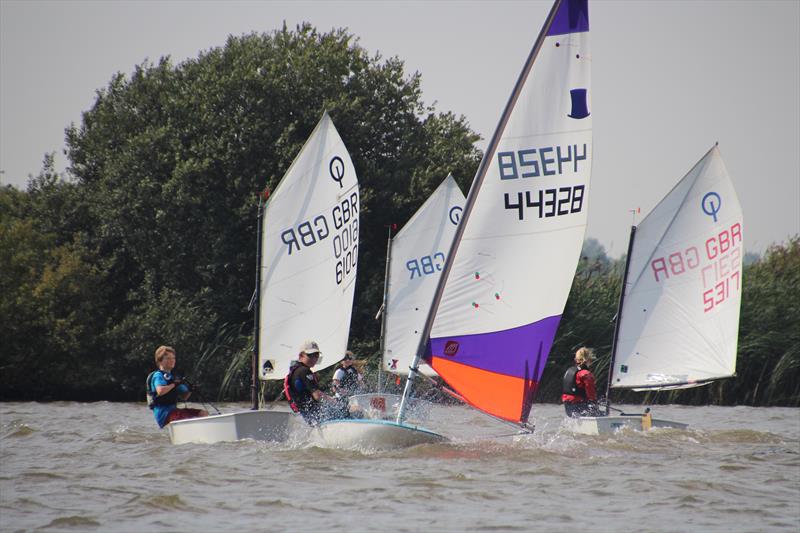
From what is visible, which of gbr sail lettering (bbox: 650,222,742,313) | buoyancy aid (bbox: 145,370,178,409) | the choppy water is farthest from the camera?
gbr sail lettering (bbox: 650,222,742,313)

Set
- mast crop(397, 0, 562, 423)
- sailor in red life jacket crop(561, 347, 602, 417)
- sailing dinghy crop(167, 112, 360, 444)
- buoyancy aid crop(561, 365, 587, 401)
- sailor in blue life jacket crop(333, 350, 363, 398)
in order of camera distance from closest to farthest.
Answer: mast crop(397, 0, 562, 423) → sailor in red life jacket crop(561, 347, 602, 417) → buoyancy aid crop(561, 365, 587, 401) → sailing dinghy crop(167, 112, 360, 444) → sailor in blue life jacket crop(333, 350, 363, 398)

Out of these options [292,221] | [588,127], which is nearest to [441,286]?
[588,127]

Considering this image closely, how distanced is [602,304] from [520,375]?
16.2 metres

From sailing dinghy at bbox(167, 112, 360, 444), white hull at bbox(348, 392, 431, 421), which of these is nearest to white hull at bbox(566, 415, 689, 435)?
white hull at bbox(348, 392, 431, 421)

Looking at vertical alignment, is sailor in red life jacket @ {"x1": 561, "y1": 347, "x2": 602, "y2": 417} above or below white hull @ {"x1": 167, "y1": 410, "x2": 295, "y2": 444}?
above

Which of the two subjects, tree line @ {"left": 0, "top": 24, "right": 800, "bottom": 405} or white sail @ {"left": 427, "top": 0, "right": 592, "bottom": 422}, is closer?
white sail @ {"left": 427, "top": 0, "right": 592, "bottom": 422}

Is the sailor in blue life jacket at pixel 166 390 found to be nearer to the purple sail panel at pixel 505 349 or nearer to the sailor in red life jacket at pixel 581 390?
the purple sail panel at pixel 505 349

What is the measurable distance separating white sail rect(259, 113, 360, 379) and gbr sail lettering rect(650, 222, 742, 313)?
559 centimetres

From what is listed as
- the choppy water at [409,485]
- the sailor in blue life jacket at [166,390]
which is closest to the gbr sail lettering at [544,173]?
the choppy water at [409,485]

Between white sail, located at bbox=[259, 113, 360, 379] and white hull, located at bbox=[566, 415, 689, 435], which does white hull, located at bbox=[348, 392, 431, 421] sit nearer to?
white sail, located at bbox=[259, 113, 360, 379]

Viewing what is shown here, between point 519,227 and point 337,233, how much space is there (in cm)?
645

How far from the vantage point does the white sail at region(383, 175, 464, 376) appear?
25.4 metres

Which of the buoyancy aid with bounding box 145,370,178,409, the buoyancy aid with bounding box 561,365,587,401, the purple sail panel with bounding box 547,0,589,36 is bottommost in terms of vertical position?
the buoyancy aid with bounding box 145,370,178,409

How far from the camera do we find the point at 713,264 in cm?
1947
